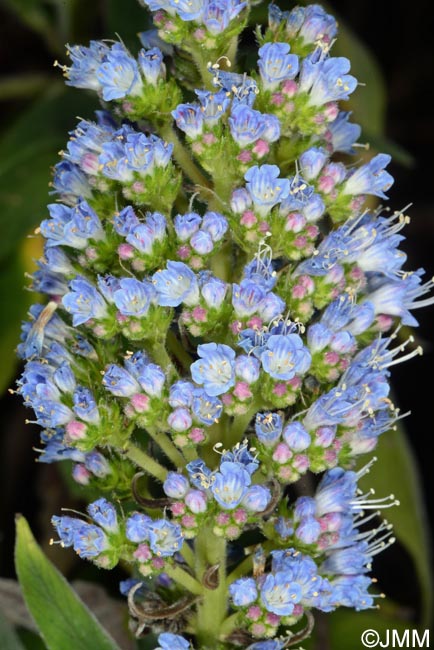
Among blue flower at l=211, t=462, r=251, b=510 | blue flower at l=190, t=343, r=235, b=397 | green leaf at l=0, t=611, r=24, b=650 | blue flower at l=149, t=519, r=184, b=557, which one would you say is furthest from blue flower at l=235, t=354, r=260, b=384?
green leaf at l=0, t=611, r=24, b=650

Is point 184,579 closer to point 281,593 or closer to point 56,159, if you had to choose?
point 281,593

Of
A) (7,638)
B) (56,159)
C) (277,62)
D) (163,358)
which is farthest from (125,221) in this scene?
(56,159)

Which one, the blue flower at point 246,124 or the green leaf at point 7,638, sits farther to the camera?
the green leaf at point 7,638

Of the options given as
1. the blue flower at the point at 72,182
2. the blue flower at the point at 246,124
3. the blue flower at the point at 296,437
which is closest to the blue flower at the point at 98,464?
the blue flower at the point at 296,437

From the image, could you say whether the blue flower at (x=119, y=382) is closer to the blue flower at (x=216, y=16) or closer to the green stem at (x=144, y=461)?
the green stem at (x=144, y=461)

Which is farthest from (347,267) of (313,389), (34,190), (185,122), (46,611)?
(34,190)

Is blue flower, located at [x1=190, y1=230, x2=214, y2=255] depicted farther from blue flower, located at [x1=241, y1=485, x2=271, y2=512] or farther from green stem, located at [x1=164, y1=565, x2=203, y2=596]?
green stem, located at [x1=164, y1=565, x2=203, y2=596]
